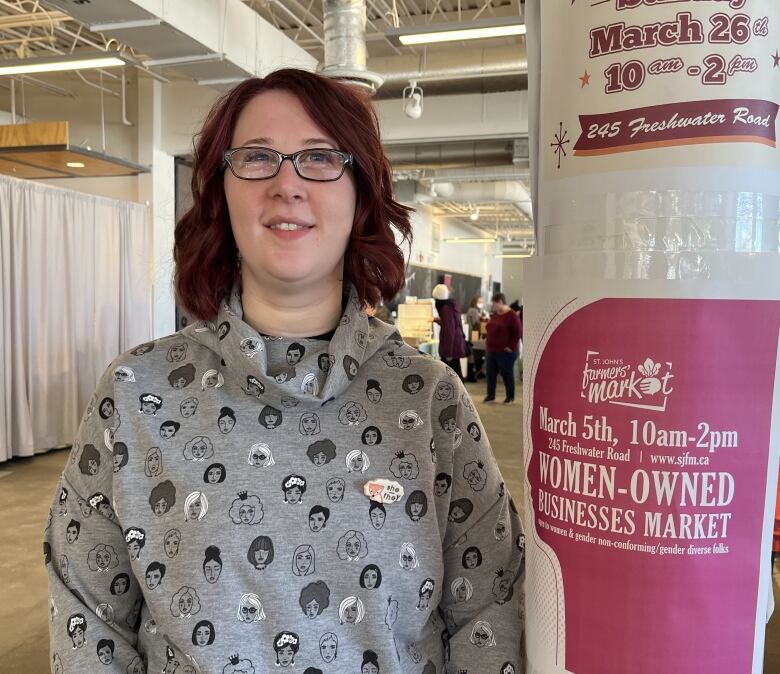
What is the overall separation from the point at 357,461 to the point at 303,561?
0.16m

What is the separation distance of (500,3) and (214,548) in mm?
6935

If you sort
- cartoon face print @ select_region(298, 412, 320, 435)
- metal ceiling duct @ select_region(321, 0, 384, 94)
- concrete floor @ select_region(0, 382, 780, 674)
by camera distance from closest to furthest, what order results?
cartoon face print @ select_region(298, 412, 320, 435) → concrete floor @ select_region(0, 382, 780, 674) → metal ceiling duct @ select_region(321, 0, 384, 94)

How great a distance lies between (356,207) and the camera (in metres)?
1.13

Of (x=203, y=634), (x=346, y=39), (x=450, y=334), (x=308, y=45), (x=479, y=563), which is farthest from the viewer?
(x=450, y=334)

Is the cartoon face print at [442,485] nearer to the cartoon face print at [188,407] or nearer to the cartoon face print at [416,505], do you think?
the cartoon face print at [416,505]

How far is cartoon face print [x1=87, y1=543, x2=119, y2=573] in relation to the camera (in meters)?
0.97

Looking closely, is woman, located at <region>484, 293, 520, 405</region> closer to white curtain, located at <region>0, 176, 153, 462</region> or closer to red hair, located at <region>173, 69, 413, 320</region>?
white curtain, located at <region>0, 176, 153, 462</region>

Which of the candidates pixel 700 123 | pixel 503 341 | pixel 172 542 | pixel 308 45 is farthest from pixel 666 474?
pixel 503 341

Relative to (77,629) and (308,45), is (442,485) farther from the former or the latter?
(308,45)

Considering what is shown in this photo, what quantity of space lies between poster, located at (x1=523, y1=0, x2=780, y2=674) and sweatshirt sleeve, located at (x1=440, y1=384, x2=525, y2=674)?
359 millimetres

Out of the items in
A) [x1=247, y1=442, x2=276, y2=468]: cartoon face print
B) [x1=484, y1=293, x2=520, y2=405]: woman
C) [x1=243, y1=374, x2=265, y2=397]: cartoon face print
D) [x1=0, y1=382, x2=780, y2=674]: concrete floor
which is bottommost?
[x1=0, y1=382, x2=780, y2=674]: concrete floor

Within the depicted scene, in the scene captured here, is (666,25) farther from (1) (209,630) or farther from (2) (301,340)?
(1) (209,630)

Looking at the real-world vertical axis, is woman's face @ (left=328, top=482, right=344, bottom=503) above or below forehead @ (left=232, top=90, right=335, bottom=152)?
below

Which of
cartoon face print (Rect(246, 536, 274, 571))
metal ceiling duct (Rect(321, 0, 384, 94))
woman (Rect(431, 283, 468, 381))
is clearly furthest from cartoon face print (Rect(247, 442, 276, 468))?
woman (Rect(431, 283, 468, 381))
